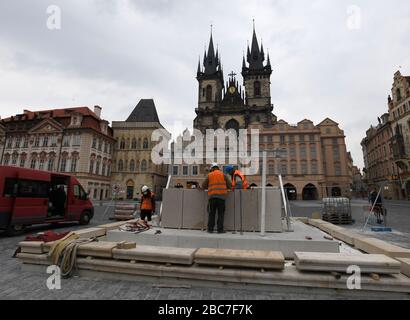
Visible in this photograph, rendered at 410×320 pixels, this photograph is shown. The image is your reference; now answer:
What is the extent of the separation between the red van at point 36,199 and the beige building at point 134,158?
29.0m

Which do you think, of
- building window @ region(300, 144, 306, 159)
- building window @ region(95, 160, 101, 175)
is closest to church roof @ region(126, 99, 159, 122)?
building window @ region(95, 160, 101, 175)

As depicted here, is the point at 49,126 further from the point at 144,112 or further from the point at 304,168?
the point at 304,168

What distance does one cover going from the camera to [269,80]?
56875mm

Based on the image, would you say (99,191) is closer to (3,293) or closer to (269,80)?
(3,293)

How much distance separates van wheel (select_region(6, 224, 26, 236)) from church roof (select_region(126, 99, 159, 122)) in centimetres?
3791

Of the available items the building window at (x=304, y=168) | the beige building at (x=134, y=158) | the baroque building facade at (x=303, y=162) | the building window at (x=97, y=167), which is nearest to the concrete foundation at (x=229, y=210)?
the baroque building facade at (x=303, y=162)

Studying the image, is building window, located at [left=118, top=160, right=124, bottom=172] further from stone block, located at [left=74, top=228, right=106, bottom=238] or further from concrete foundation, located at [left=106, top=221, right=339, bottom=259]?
concrete foundation, located at [left=106, top=221, right=339, bottom=259]

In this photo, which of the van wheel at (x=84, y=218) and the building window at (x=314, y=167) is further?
the building window at (x=314, y=167)

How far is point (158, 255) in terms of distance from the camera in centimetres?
383

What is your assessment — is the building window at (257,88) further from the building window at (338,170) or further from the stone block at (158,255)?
the stone block at (158,255)

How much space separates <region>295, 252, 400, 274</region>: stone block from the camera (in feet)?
10.8

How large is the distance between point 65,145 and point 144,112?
16.5 m

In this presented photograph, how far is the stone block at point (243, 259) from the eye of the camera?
138 inches

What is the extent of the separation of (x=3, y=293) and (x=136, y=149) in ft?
133
